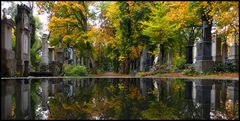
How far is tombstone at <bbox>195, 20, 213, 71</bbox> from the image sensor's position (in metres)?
22.0

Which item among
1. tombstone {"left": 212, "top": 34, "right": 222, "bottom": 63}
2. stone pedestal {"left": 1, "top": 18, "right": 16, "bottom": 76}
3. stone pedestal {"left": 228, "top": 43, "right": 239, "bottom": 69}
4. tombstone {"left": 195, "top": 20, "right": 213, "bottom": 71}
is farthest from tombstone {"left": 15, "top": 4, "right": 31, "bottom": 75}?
tombstone {"left": 212, "top": 34, "right": 222, "bottom": 63}

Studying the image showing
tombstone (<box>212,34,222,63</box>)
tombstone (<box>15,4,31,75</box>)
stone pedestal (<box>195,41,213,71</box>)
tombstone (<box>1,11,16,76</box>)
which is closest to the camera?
tombstone (<box>1,11,16,76</box>)

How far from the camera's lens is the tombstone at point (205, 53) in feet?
72.0

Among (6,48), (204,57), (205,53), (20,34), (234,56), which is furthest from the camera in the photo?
(234,56)

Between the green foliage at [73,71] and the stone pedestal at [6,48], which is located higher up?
the stone pedestal at [6,48]

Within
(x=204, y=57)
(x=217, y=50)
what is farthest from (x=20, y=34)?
(x=217, y=50)

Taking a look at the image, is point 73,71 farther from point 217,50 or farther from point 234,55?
point 234,55

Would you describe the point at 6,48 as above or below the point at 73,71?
above

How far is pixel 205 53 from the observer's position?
2250cm

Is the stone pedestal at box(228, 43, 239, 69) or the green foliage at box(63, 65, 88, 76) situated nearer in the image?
the stone pedestal at box(228, 43, 239, 69)

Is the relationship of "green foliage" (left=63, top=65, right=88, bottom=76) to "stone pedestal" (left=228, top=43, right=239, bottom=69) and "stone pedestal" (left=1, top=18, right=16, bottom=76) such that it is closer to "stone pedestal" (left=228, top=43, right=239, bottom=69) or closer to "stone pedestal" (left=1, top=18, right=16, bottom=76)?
"stone pedestal" (left=1, top=18, right=16, bottom=76)

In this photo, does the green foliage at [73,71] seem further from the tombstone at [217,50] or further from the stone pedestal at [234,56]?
the stone pedestal at [234,56]

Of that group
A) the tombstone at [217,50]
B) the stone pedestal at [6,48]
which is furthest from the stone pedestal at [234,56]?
the stone pedestal at [6,48]

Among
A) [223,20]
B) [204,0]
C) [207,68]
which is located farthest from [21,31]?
[207,68]
